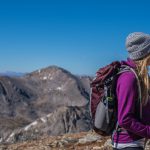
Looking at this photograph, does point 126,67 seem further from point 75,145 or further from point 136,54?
point 75,145

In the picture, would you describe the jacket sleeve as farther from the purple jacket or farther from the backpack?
the backpack

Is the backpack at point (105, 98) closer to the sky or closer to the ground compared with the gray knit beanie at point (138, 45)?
closer to the ground

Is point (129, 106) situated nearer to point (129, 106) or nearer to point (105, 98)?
point (129, 106)

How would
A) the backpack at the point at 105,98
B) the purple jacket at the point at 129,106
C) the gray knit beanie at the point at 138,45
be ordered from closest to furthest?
the purple jacket at the point at 129,106 → the backpack at the point at 105,98 → the gray knit beanie at the point at 138,45

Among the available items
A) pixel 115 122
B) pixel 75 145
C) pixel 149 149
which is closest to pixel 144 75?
pixel 115 122

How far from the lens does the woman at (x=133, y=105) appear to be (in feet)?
24.3

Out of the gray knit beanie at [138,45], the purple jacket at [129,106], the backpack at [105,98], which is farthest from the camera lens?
the gray knit beanie at [138,45]

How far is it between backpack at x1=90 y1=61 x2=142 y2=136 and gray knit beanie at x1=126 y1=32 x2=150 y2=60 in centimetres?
30

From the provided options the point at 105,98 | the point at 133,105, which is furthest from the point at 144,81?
the point at 105,98

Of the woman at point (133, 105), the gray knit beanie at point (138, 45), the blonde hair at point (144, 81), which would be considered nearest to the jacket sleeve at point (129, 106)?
the woman at point (133, 105)

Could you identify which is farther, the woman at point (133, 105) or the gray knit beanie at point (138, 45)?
the gray knit beanie at point (138, 45)

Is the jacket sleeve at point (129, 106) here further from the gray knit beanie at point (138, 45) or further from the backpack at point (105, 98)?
the gray knit beanie at point (138, 45)

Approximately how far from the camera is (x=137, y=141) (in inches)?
300

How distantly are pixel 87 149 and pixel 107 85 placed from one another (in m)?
16.0
